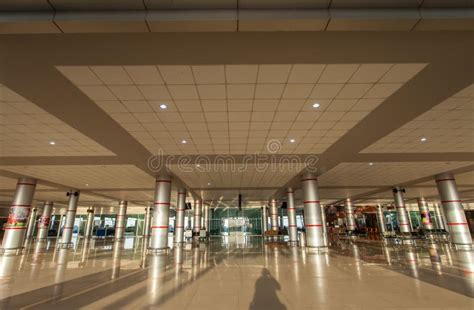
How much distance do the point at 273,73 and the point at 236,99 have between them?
Answer: 155cm

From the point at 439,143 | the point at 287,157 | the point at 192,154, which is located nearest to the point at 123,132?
the point at 192,154

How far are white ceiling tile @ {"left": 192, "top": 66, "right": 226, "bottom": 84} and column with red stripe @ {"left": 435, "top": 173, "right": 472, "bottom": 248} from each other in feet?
64.0

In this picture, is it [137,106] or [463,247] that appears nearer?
[137,106]

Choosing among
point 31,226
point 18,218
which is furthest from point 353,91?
point 31,226

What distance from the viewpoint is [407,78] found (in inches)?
244

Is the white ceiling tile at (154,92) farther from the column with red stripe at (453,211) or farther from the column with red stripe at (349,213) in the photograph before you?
the column with red stripe at (349,213)

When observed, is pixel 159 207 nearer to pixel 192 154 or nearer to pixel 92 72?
pixel 192 154

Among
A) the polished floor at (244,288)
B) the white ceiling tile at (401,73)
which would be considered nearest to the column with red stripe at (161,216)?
the polished floor at (244,288)

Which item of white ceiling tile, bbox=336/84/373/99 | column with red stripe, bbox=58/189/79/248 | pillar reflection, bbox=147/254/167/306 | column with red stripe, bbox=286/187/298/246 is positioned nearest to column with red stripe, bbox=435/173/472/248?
column with red stripe, bbox=286/187/298/246

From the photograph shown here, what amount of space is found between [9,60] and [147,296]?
6106 millimetres

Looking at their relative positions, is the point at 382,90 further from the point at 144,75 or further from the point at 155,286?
the point at 155,286

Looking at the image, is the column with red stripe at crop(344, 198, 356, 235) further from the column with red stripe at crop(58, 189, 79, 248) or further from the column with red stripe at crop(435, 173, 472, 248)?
the column with red stripe at crop(58, 189, 79, 248)

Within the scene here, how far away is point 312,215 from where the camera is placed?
1628 centimetres

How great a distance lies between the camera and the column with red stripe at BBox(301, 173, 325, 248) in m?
15.8
